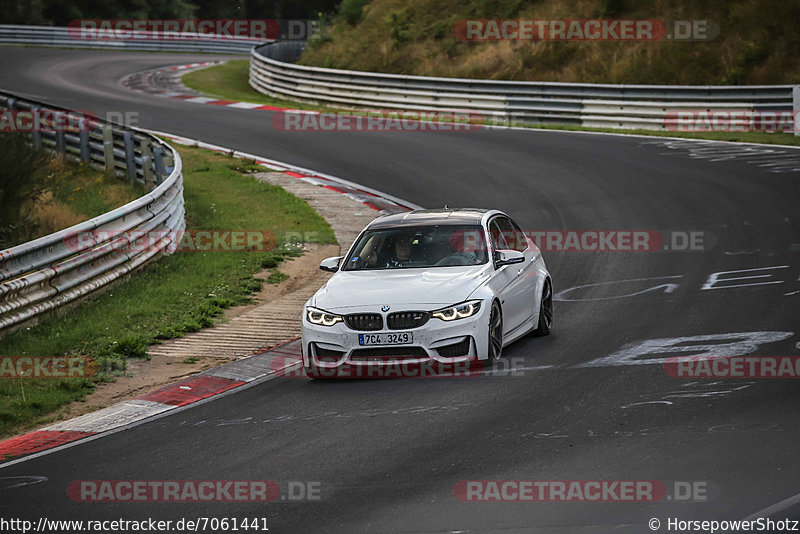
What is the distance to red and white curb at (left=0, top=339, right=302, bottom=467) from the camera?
945cm

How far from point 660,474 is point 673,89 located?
2209 cm

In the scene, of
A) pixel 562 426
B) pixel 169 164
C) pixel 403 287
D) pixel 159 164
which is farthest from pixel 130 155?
pixel 562 426

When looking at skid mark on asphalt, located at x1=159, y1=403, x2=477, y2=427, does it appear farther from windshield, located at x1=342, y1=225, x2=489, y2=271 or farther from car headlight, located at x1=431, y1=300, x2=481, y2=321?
windshield, located at x1=342, y1=225, x2=489, y2=271

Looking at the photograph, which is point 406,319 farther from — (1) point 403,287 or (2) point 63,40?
(2) point 63,40

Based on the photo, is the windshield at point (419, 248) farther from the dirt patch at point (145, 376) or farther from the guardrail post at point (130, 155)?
the guardrail post at point (130, 155)

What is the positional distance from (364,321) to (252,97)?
96.0 ft

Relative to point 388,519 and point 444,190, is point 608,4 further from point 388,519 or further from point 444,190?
point 388,519

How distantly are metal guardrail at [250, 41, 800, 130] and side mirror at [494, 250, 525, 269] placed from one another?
17.6 metres

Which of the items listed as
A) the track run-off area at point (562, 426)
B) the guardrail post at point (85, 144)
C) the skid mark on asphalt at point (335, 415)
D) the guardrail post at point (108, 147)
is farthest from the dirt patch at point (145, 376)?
the guardrail post at point (85, 144)

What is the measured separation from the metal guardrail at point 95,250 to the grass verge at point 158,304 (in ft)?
0.78

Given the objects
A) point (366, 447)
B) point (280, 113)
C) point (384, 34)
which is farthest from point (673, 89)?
point (366, 447)

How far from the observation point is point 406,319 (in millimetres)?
10453

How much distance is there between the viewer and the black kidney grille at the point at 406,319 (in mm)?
10438

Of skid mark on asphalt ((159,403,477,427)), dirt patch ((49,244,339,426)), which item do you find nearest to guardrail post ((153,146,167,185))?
dirt patch ((49,244,339,426))
